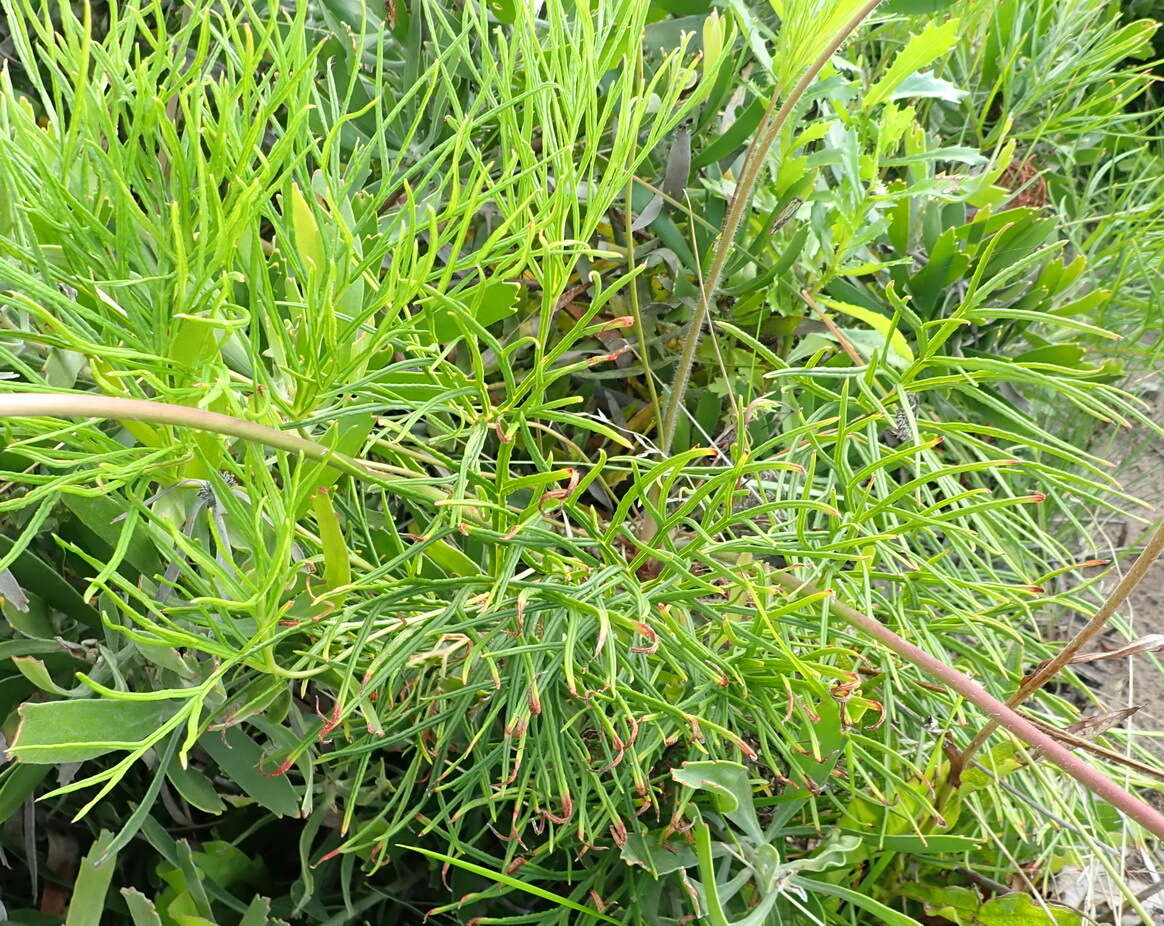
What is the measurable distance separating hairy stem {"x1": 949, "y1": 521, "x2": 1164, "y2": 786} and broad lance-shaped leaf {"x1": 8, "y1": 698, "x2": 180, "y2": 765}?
342mm

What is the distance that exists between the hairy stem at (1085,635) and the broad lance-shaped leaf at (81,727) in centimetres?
34

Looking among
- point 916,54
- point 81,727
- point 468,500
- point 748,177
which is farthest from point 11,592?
point 916,54

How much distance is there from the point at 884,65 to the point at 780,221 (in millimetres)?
203

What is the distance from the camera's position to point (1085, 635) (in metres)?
0.40

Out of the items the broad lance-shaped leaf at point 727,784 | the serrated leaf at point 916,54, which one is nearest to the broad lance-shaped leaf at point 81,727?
the broad lance-shaped leaf at point 727,784

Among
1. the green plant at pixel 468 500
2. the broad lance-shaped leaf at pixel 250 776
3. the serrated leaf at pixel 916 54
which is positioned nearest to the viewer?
the green plant at pixel 468 500

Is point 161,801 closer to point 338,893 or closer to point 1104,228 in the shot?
point 338,893

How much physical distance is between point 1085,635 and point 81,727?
384mm

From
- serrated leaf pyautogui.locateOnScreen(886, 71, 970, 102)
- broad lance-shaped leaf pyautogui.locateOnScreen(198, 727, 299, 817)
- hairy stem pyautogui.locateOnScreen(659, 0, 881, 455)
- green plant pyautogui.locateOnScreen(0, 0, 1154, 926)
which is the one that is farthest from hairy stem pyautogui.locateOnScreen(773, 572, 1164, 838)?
serrated leaf pyautogui.locateOnScreen(886, 71, 970, 102)

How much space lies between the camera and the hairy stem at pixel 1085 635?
13.9 inches

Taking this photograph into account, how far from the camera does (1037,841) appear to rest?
0.55 meters

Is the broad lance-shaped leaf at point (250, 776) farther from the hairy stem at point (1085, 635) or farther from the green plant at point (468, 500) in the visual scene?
the hairy stem at point (1085, 635)

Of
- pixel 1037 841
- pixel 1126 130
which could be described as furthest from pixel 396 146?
pixel 1126 130

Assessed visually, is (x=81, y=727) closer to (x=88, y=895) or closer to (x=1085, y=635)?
(x=88, y=895)
